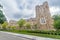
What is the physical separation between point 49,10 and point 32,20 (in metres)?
17.4

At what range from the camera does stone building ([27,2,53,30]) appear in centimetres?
6438

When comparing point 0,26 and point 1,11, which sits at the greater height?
point 1,11

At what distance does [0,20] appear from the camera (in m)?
94.4

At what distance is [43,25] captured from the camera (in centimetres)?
6519

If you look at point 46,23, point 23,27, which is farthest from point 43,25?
point 23,27

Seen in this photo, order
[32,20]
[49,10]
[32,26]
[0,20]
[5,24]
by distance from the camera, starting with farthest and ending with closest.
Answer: [0,20]
[5,24]
[32,20]
[32,26]
[49,10]

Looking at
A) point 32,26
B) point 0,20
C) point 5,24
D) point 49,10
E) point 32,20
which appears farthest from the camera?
point 0,20

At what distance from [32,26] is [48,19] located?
36.9 feet

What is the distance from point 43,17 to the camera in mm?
66312

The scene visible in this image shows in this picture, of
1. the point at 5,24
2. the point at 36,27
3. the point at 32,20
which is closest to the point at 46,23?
the point at 36,27

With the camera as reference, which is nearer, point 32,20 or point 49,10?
point 49,10

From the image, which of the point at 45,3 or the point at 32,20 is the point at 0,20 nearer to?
the point at 32,20

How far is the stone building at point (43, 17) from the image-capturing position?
64.4 m

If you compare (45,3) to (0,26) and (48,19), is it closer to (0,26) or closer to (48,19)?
(48,19)
